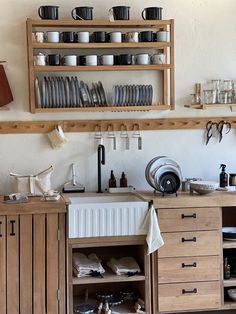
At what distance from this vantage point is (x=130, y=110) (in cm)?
432

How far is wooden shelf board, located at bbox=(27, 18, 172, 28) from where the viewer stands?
13.6 ft

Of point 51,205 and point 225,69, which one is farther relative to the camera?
point 225,69

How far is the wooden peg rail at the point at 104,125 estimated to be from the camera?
4316 millimetres

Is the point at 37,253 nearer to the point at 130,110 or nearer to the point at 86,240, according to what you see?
the point at 86,240

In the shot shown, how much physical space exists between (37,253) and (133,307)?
813mm

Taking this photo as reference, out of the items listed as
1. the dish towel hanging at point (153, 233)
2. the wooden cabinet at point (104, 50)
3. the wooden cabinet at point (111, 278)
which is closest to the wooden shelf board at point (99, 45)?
the wooden cabinet at point (104, 50)

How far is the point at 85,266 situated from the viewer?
13.0 ft

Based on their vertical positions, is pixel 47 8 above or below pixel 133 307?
above

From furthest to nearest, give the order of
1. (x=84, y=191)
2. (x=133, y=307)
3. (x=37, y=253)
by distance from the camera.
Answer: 1. (x=84, y=191)
2. (x=133, y=307)
3. (x=37, y=253)

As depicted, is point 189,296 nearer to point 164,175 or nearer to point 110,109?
point 164,175

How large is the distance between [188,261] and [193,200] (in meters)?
0.42

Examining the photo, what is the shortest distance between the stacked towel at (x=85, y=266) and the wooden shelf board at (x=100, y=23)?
169cm

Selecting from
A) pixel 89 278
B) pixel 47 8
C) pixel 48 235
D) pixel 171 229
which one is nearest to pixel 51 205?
pixel 48 235

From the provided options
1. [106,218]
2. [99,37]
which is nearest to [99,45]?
[99,37]
